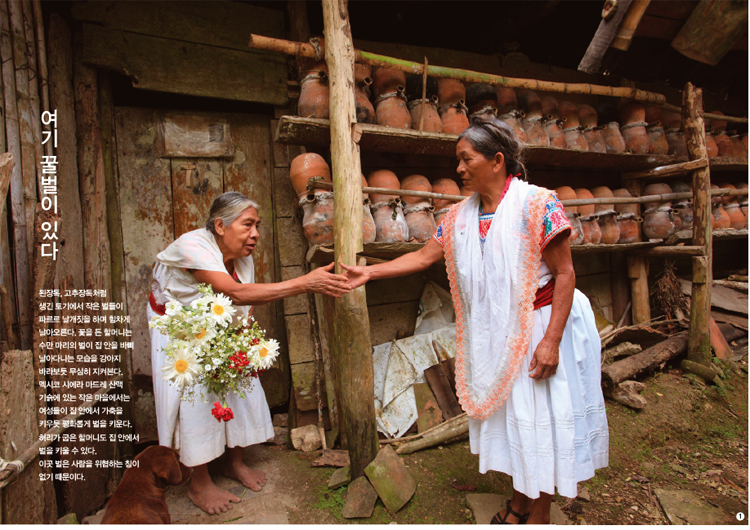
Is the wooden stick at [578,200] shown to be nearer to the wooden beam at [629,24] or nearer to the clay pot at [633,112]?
the clay pot at [633,112]

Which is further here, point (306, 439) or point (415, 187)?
point (415, 187)

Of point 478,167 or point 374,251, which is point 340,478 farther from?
point 478,167

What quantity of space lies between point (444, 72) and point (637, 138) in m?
2.33

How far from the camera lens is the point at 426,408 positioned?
2947 mm

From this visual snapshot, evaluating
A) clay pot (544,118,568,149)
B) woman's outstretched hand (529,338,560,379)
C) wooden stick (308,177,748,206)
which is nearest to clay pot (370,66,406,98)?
wooden stick (308,177,748,206)

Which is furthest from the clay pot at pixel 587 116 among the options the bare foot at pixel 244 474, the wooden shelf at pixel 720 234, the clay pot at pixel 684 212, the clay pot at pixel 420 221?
the bare foot at pixel 244 474

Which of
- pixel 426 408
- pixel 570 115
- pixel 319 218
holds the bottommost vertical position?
pixel 426 408

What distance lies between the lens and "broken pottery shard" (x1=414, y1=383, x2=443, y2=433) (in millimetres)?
2887

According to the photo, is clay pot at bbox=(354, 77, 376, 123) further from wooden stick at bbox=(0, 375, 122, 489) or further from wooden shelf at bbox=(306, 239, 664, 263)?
wooden stick at bbox=(0, 375, 122, 489)

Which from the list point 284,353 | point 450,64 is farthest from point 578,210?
point 284,353

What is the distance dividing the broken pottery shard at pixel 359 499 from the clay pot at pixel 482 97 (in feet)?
9.27

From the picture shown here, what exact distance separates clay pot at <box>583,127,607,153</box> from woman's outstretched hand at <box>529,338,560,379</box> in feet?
9.12

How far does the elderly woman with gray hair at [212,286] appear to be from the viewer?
207 cm

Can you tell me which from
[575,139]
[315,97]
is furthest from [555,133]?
[315,97]
